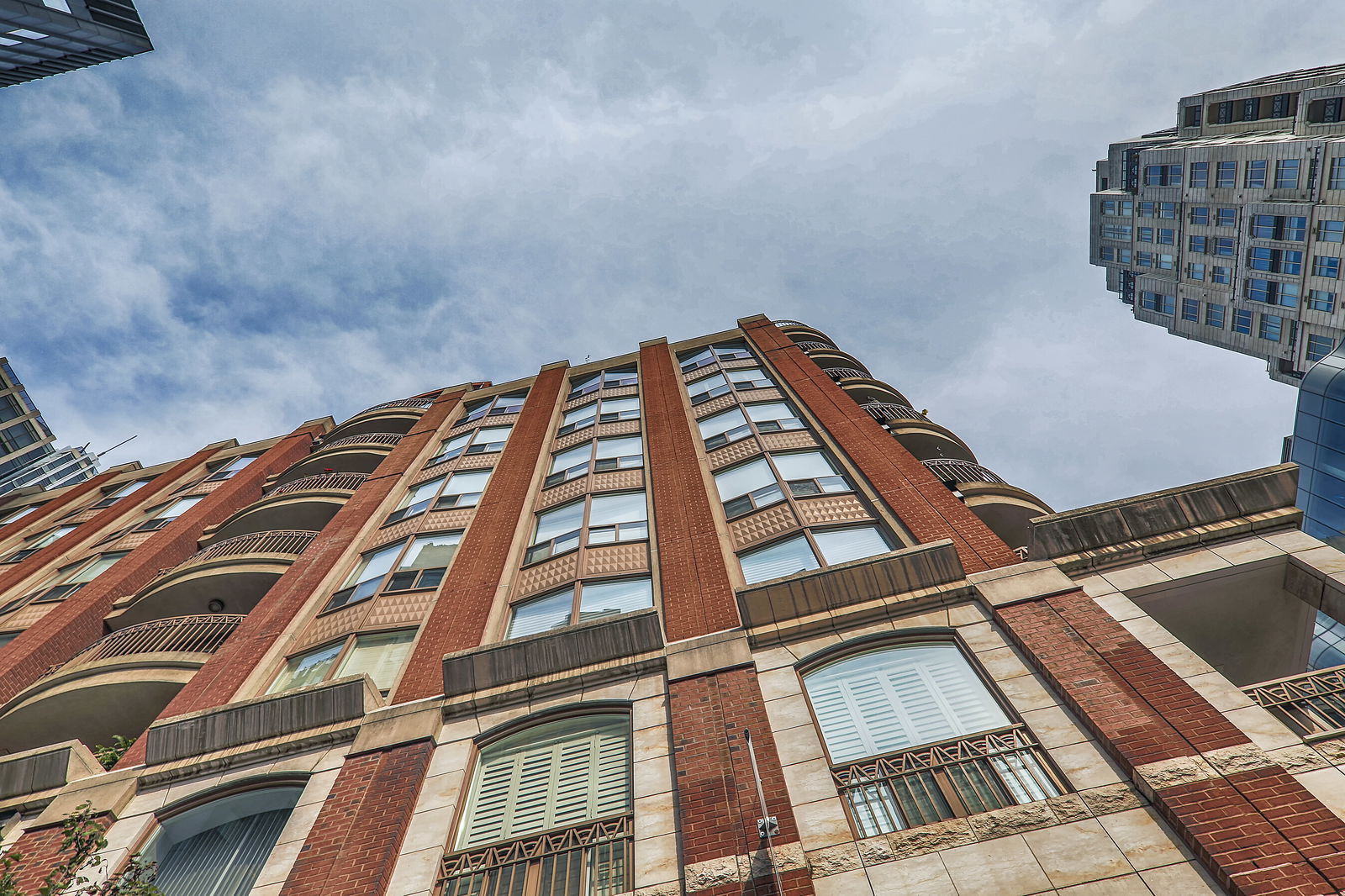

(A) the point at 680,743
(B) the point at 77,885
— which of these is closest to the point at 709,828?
(A) the point at 680,743

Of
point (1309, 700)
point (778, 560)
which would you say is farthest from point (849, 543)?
point (1309, 700)

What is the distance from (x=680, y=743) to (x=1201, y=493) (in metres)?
9.55

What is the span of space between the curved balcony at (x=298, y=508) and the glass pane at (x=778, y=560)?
53.6 feet

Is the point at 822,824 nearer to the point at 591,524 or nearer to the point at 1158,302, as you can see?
the point at 591,524

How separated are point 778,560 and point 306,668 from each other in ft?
34.4

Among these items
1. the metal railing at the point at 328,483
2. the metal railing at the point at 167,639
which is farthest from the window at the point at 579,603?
the metal railing at the point at 328,483

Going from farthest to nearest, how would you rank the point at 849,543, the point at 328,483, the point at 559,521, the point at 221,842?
1. the point at 328,483
2. the point at 559,521
3. the point at 849,543
4. the point at 221,842

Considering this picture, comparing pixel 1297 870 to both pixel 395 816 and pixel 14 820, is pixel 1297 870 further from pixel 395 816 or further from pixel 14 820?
pixel 14 820

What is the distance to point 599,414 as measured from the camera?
2652 centimetres

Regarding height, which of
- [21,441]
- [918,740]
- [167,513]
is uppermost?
[21,441]

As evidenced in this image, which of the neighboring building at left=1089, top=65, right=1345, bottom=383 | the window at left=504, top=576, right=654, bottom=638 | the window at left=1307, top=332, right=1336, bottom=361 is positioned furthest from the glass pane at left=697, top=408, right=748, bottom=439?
the window at left=1307, top=332, right=1336, bottom=361

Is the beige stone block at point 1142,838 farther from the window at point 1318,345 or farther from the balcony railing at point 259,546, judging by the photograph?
the window at point 1318,345

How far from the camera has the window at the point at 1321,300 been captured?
1679 inches

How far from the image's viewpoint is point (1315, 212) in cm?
4200
